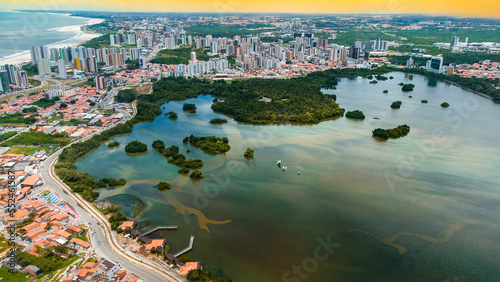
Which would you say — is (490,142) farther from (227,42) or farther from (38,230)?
(227,42)

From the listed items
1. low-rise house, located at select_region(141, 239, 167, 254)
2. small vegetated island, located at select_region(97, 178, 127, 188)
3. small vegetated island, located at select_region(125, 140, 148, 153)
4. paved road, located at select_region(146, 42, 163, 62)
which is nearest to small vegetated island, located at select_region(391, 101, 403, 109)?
small vegetated island, located at select_region(125, 140, 148, 153)

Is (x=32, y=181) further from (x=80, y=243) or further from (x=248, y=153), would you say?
(x=248, y=153)

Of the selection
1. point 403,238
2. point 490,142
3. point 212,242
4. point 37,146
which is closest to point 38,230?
point 212,242

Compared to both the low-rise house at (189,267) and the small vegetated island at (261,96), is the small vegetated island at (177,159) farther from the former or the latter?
the low-rise house at (189,267)

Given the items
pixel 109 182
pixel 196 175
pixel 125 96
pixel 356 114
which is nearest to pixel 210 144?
pixel 196 175

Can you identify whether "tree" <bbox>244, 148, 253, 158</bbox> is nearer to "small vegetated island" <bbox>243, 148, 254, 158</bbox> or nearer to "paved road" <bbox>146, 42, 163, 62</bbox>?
"small vegetated island" <bbox>243, 148, 254, 158</bbox>
